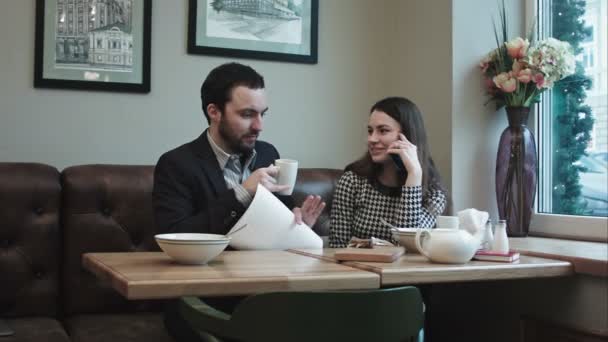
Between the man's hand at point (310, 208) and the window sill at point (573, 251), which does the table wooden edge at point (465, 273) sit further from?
the man's hand at point (310, 208)

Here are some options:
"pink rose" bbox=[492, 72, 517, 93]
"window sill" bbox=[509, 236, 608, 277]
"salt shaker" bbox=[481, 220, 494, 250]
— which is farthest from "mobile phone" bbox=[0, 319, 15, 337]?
"pink rose" bbox=[492, 72, 517, 93]

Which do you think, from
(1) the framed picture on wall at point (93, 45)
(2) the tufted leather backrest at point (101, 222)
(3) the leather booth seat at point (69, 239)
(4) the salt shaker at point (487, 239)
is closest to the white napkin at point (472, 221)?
(4) the salt shaker at point (487, 239)

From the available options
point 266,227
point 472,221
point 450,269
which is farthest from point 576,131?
point 266,227

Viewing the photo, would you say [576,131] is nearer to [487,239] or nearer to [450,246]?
[487,239]

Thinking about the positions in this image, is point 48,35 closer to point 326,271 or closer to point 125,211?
point 125,211

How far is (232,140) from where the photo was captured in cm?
242

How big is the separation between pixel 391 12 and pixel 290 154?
899 mm

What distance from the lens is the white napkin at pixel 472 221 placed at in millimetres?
2002

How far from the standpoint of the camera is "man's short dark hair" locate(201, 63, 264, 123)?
8.05ft

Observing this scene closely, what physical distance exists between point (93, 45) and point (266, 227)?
132 cm

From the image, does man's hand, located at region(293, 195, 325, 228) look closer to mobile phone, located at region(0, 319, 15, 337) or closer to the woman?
the woman

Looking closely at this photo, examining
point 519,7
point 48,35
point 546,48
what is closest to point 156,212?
point 48,35

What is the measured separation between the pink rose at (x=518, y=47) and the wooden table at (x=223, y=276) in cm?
139

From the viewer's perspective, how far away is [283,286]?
1478 mm
